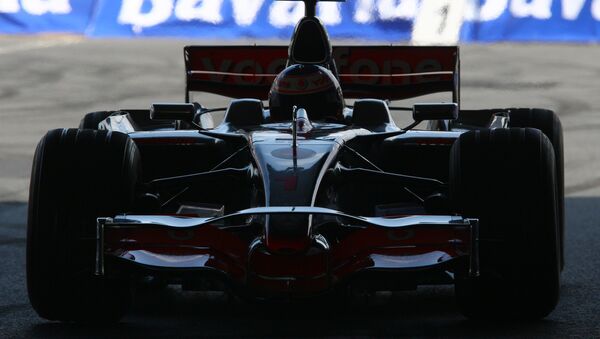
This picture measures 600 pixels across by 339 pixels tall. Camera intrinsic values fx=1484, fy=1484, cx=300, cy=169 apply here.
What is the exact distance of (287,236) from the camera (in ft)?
17.4

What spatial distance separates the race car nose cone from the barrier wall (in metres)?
14.9

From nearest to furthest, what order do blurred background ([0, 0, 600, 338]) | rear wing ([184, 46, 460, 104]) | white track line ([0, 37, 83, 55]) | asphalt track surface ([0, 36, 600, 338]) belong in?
asphalt track surface ([0, 36, 600, 338]) < rear wing ([184, 46, 460, 104]) < blurred background ([0, 0, 600, 338]) < white track line ([0, 37, 83, 55])

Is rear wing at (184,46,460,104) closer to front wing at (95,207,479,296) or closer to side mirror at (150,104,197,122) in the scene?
side mirror at (150,104,197,122)

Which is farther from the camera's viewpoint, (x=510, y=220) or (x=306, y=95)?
(x=306, y=95)

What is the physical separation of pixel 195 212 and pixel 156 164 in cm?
51

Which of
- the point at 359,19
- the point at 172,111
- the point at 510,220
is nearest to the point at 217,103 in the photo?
the point at 359,19

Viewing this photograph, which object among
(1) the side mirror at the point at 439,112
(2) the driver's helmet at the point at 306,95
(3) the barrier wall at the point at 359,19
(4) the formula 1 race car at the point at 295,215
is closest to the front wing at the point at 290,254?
(4) the formula 1 race car at the point at 295,215

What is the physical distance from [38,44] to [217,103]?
588 centimetres

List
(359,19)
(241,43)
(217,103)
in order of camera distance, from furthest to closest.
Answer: (359,19) → (241,43) → (217,103)

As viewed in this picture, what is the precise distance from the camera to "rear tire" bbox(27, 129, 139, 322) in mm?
5664

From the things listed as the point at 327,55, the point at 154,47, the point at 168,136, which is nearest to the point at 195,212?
the point at 168,136

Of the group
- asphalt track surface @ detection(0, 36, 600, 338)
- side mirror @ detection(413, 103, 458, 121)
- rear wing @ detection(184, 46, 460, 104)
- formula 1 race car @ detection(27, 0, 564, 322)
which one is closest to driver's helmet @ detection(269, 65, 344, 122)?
formula 1 race car @ detection(27, 0, 564, 322)

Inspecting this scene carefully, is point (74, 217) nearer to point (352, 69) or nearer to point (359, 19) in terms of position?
point (352, 69)

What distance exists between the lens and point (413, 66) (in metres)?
9.27
